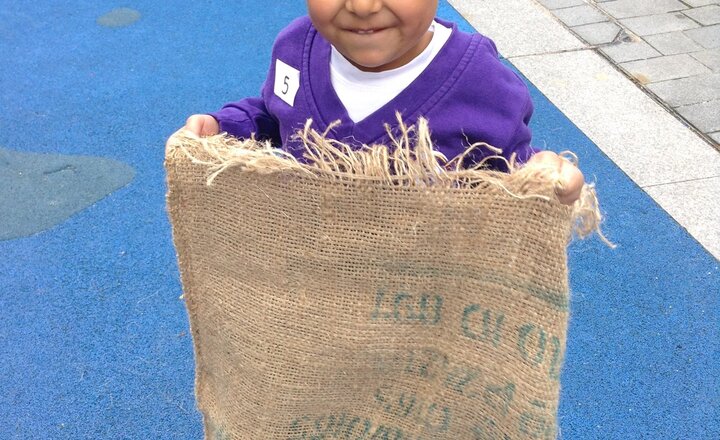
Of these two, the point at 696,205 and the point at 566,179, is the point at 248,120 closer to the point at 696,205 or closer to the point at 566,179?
the point at 566,179

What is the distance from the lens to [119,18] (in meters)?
3.50

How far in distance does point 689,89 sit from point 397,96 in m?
2.35

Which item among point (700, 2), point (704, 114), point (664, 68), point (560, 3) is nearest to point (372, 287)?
point (704, 114)

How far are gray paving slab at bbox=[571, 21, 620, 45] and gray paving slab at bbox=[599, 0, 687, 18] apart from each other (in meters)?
0.16

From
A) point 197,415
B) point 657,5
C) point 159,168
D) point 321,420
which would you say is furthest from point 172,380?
point 657,5

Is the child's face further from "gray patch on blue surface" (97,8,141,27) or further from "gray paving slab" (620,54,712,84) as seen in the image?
"gray patch on blue surface" (97,8,141,27)

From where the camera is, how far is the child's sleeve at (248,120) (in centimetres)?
100

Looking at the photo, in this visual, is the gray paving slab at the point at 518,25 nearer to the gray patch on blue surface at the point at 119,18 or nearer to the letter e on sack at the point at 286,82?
the gray patch on blue surface at the point at 119,18

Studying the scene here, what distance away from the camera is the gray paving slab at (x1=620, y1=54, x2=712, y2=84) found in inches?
111

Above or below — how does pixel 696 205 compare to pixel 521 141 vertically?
below

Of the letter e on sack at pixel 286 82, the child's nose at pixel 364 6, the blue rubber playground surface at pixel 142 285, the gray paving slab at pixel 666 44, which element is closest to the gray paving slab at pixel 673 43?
the gray paving slab at pixel 666 44

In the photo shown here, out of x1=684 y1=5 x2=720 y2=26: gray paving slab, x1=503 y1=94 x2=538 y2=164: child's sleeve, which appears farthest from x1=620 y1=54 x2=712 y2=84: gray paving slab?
x1=503 y1=94 x2=538 y2=164: child's sleeve

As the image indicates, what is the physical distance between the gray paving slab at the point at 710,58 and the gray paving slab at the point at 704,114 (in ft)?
1.10

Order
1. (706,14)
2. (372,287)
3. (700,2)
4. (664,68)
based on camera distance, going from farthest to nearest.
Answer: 1. (700,2)
2. (706,14)
3. (664,68)
4. (372,287)
